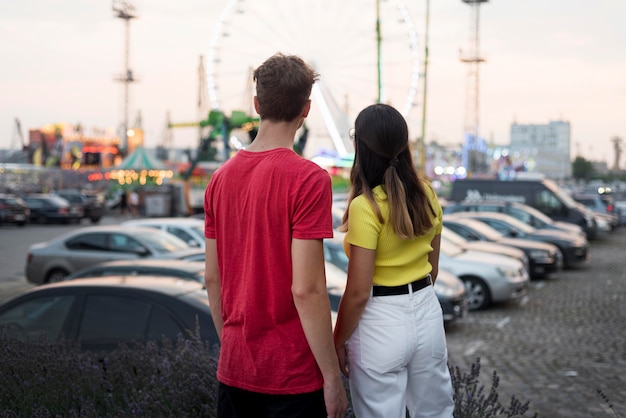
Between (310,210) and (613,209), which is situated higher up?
(310,210)

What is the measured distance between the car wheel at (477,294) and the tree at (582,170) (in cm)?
14943

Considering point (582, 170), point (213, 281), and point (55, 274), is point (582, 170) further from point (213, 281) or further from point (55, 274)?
point (213, 281)

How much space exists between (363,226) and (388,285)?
245mm

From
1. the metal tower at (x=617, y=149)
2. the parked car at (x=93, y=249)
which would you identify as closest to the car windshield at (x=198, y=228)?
the parked car at (x=93, y=249)

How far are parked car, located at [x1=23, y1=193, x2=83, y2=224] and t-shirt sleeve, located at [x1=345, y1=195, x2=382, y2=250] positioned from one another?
40.7 m

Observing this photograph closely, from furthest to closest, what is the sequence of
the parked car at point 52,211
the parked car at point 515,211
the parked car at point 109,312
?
the parked car at point 52,211 < the parked car at point 515,211 < the parked car at point 109,312

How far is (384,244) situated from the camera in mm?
2992

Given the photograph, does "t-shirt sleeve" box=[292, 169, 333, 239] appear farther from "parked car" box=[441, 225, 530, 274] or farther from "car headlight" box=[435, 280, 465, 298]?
→ "parked car" box=[441, 225, 530, 274]

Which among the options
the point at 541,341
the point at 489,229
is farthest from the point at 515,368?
the point at 489,229

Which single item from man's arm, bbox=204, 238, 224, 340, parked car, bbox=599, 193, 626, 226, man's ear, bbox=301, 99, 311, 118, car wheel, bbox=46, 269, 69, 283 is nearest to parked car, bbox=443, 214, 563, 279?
car wheel, bbox=46, 269, 69, 283

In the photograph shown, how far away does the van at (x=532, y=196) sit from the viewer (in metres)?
27.4

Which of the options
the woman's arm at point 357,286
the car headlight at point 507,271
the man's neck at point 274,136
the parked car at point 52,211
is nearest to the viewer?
the man's neck at point 274,136

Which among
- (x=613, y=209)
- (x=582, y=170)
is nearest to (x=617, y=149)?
(x=582, y=170)

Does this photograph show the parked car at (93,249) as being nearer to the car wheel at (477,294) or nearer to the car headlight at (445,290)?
the car wheel at (477,294)
